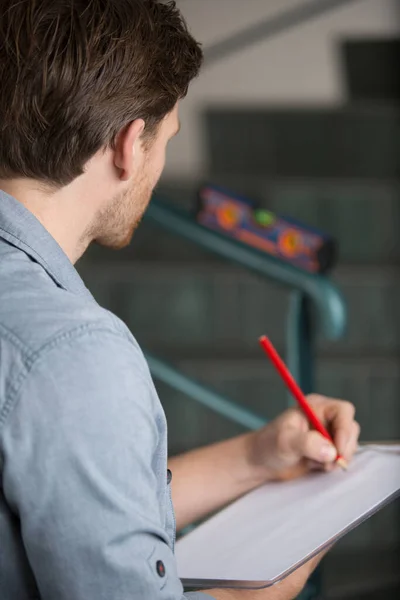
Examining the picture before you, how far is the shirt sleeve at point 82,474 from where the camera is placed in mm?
726

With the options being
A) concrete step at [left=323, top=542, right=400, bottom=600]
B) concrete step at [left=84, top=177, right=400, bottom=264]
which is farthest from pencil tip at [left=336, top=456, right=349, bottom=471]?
concrete step at [left=84, top=177, right=400, bottom=264]

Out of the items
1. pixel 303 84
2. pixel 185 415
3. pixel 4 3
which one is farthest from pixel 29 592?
pixel 303 84

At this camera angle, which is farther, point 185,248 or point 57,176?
point 185,248

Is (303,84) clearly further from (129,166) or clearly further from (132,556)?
(132,556)

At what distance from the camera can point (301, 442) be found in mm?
A: 1174

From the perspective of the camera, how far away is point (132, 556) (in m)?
0.74

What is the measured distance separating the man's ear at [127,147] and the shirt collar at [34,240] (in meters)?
0.12

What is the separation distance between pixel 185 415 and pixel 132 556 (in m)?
1.98

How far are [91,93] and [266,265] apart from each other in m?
0.92

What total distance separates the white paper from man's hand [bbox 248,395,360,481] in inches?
0.9

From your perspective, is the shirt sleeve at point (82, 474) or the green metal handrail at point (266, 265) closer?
the shirt sleeve at point (82, 474)

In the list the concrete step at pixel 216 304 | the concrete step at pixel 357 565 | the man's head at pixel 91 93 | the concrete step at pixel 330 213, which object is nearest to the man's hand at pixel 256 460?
the man's head at pixel 91 93

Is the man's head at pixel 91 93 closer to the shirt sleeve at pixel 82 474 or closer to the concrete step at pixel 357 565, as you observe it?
the shirt sleeve at pixel 82 474

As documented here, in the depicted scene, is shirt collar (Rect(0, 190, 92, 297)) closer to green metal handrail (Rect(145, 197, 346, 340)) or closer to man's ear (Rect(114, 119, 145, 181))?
man's ear (Rect(114, 119, 145, 181))
